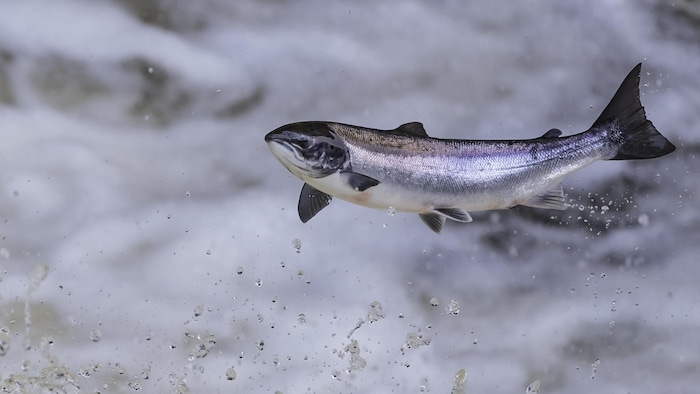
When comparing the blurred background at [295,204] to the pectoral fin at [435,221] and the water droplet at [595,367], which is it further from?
the pectoral fin at [435,221]

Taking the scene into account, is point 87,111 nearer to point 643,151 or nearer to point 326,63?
point 326,63

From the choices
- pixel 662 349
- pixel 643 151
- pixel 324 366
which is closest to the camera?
pixel 643 151

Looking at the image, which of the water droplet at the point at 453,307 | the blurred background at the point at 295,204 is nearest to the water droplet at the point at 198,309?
the blurred background at the point at 295,204

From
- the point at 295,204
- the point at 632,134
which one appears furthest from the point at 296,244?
the point at 632,134

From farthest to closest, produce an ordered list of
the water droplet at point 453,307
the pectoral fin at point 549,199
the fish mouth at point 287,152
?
the water droplet at point 453,307
the pectoral fin at point 549,199
the fish mouth at point 287,152

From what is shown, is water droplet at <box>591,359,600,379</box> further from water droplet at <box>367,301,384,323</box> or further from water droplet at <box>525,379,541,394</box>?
water droplet at <box>367,301,384,323</box>

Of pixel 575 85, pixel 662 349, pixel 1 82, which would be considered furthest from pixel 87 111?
pixel 662 349

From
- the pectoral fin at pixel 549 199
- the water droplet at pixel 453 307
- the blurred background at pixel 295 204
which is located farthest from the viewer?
the water droplet at pixel 453 307
